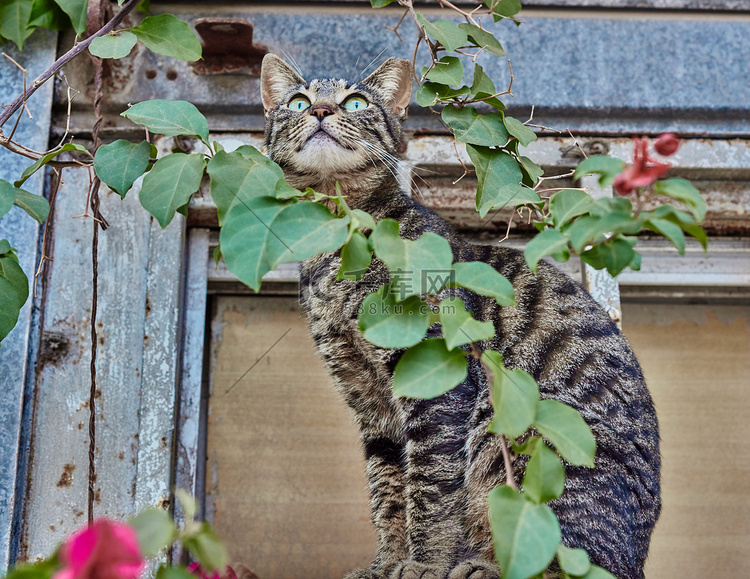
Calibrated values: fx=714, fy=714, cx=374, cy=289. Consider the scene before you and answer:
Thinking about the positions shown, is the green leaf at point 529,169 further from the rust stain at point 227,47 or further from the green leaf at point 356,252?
the rust stain at point 227,47

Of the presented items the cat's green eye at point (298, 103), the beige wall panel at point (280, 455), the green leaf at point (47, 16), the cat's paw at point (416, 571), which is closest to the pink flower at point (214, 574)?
the cat's paw at point (416, 571)

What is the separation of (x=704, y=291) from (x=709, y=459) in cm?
58

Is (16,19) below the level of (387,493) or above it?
above

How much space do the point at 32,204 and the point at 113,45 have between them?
1.26ft

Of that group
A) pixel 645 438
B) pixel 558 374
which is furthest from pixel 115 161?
pixel 645 438

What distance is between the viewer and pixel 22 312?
2.08 metres

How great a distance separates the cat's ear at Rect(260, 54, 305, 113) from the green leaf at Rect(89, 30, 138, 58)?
0.67 metres

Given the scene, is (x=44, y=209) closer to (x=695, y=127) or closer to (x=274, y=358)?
(x=274, y=358)

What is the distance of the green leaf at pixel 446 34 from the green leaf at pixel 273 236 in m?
0.65

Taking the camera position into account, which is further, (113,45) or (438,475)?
(438,475)

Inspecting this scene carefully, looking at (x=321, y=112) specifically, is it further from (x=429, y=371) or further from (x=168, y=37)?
(x=429, y=371)

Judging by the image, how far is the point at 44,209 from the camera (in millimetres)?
1565

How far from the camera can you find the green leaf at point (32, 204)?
154 cm

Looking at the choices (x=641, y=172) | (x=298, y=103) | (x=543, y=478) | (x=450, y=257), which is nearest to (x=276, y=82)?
(x=298, y=103)
